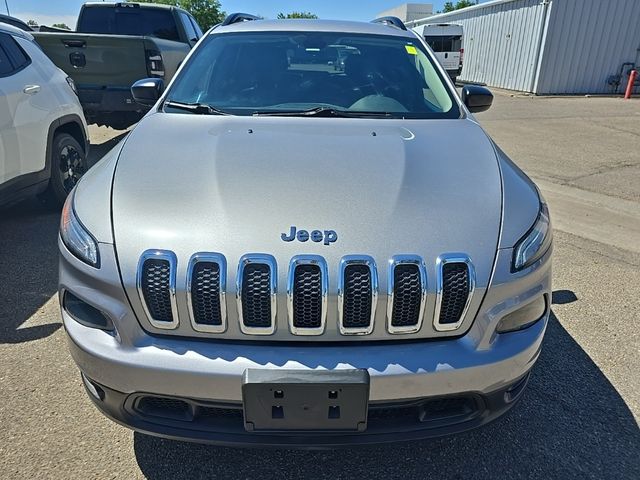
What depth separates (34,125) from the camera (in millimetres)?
4086

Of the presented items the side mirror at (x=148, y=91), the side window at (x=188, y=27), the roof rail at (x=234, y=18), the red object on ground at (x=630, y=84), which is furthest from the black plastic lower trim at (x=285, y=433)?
the red object on ground at (x=630, y=84)

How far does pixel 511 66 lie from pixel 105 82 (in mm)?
18011

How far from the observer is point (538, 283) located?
5.72 ft

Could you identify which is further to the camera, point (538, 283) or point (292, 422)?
point (538, 283)

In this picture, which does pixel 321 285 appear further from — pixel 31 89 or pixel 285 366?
pixel 31 89

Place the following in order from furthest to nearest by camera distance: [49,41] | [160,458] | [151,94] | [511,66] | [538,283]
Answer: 1. [511,66]
2. [49,41]
3. [151,94]
4. [160,458]
5. [538,283]

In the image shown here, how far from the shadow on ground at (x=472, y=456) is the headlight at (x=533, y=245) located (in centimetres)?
86

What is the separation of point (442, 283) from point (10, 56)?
4369mm

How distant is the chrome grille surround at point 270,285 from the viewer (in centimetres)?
152

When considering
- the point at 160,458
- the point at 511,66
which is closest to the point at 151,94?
the point at 160,458

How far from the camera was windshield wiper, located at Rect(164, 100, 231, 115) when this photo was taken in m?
2.57

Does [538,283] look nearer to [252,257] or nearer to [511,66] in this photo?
[252,257]

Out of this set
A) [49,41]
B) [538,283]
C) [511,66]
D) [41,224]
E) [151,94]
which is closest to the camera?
[538,283]

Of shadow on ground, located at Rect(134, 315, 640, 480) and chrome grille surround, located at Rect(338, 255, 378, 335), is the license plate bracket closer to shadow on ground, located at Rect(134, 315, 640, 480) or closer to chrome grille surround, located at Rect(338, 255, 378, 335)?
chrome grille surround, located at Rect(338, 255, 378, 335)
